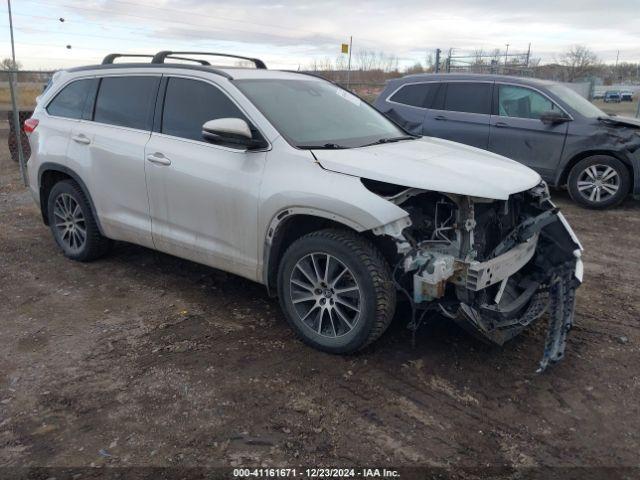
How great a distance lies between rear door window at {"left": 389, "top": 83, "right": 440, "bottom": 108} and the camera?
880cm

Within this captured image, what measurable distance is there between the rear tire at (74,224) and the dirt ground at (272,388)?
1.87 ft

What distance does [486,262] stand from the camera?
130 inches

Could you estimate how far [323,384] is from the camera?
3.41 meters

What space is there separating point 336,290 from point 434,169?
3.29 ft

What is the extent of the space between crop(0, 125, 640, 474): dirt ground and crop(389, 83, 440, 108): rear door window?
4.77 meters

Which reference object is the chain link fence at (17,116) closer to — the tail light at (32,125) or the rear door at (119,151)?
the tail light at (32,125)

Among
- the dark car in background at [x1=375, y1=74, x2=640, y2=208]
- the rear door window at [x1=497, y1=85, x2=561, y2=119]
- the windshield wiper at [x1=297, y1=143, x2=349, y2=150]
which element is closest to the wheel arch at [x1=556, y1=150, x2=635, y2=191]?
the dark car in background at [x1=375, y1=74, x2=640, y2=208]

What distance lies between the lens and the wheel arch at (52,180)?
201 inches

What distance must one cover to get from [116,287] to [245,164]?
1944 millimetres

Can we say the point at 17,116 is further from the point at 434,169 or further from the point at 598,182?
the point at 598,182

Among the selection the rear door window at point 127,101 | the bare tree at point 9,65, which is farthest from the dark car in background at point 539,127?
the bare tree at point 9,65

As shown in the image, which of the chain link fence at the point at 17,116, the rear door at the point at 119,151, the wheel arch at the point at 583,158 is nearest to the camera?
the rear door at the point at 119,151

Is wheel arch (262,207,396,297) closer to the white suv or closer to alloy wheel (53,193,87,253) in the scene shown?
the white suv

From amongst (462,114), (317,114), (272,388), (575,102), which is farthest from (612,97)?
(272,388)
